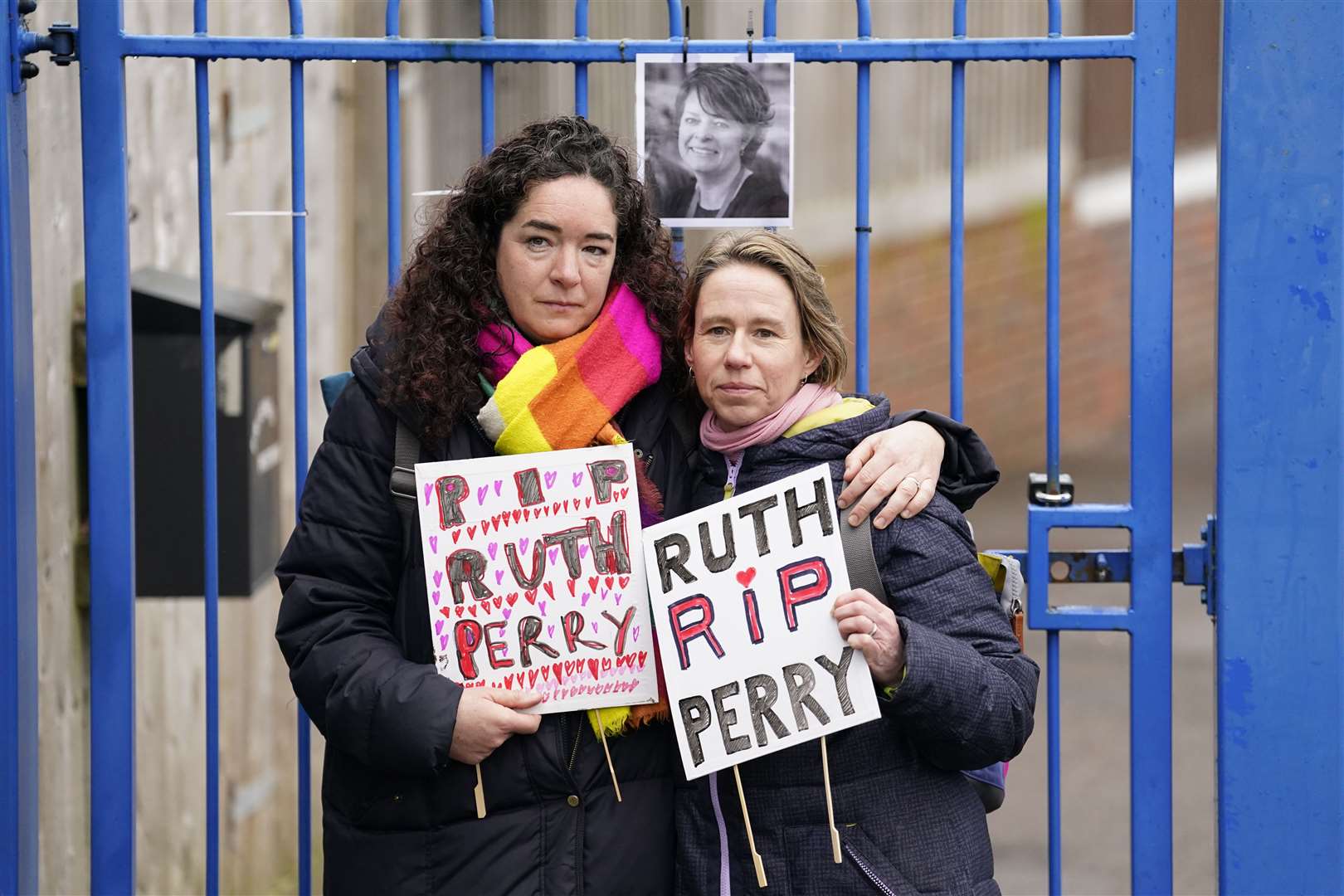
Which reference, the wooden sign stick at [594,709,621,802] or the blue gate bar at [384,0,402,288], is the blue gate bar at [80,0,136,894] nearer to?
the blue gate bar at [384,0,402,288]

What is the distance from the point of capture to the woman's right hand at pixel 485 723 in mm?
2311

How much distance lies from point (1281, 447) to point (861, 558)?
97 cm

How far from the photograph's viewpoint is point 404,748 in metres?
2.28

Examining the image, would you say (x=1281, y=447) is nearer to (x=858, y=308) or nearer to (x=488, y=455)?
(x=858, y=308)

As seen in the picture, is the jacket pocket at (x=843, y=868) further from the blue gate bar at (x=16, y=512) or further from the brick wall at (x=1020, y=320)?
the brick wall at (x=1020, y=320)

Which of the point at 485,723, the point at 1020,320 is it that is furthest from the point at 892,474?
the point at 1020,320

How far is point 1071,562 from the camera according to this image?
2902 mm

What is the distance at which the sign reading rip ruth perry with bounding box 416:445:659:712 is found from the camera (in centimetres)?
239

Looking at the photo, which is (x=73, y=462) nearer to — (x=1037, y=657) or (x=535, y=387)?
(x=535, y=387)

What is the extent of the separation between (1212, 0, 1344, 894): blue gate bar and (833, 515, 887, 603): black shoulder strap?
86 cm

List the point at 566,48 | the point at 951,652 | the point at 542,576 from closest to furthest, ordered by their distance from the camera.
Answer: the point at 951,652, the point at 542,576, the point at 566,48

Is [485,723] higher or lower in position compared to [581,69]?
lower

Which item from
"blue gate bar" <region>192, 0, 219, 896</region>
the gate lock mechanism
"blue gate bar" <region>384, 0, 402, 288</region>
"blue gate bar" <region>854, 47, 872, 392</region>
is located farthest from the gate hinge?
the gate lock mechanism

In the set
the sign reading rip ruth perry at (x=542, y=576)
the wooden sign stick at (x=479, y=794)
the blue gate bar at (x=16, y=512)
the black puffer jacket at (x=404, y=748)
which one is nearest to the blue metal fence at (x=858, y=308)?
the blue gate bar at (x=16, y=512)
